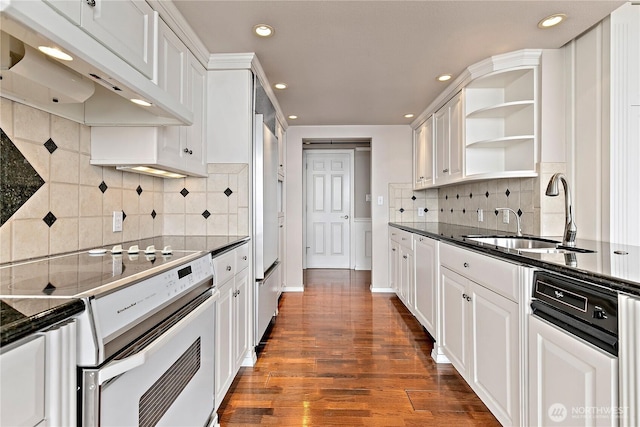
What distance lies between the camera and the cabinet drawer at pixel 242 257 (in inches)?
82.1

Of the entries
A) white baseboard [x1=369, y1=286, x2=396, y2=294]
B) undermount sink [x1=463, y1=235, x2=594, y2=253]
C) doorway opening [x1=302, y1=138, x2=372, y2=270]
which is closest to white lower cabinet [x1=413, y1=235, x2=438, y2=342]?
undermount sink [x1=463, y1=235, x2=594, y2=253]

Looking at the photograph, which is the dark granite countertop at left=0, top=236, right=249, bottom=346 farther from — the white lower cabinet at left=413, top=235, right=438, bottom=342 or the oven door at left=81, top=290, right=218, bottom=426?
the white lower cabinet at left=413, top=235, right=438, bottom=342

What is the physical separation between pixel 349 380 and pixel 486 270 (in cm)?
112

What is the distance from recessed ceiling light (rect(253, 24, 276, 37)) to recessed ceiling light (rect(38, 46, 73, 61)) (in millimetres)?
1245

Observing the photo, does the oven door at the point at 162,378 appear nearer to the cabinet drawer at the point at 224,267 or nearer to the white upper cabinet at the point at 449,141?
the cabinet drawer at the point at 224,267

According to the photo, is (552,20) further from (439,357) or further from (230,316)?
(230,316)

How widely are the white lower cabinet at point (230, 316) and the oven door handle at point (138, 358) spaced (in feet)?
1.57

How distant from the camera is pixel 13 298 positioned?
2.41ft

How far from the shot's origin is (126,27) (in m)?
1.35

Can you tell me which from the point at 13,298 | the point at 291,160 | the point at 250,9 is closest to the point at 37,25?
the point at 13,298

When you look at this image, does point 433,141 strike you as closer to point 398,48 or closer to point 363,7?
point 398,48

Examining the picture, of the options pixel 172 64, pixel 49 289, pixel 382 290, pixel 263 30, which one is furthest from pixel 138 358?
pixel 382 290

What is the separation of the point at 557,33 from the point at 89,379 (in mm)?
2864

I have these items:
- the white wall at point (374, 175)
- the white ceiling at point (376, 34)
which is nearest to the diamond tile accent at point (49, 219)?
the white ceiling at point (376, 34)
